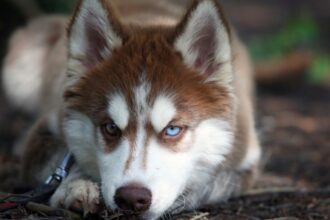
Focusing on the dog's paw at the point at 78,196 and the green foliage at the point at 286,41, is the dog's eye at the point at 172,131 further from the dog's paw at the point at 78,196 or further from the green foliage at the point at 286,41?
the green foliage at the point at 286,41

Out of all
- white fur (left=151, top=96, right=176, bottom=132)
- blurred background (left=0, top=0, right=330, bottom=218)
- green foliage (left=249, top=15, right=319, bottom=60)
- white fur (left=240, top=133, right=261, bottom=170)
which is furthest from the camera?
green foliage (left=249, top=15, right=319, bottom=60)

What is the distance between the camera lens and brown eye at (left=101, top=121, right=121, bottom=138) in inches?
147

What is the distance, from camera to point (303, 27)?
30.1ft

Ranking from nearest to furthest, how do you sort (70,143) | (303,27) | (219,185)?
1. (70,143)
2. (219,185)
3. (303,27)

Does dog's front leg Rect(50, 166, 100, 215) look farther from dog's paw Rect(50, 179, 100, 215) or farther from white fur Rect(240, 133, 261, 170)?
white fur Rect(240, 133, 261, 170)

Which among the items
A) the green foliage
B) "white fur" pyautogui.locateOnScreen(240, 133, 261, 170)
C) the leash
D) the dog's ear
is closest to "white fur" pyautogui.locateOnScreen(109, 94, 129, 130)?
the dog's ear

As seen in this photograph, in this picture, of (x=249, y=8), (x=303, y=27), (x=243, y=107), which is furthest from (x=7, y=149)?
(x=249, y=8)

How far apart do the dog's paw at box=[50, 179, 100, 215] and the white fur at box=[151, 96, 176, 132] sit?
0.50 meters

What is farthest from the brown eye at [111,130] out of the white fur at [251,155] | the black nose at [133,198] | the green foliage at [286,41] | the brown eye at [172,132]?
the green foliage at [286,41]

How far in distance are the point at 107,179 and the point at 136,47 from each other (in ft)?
2.61

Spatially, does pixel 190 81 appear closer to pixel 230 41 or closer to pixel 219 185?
pixel 230 41

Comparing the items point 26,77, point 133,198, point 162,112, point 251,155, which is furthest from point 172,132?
point 26,77

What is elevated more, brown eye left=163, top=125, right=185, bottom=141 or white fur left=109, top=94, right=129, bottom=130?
white fur left=109, top=94, right=129, bottom=130

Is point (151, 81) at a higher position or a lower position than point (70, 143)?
higher
